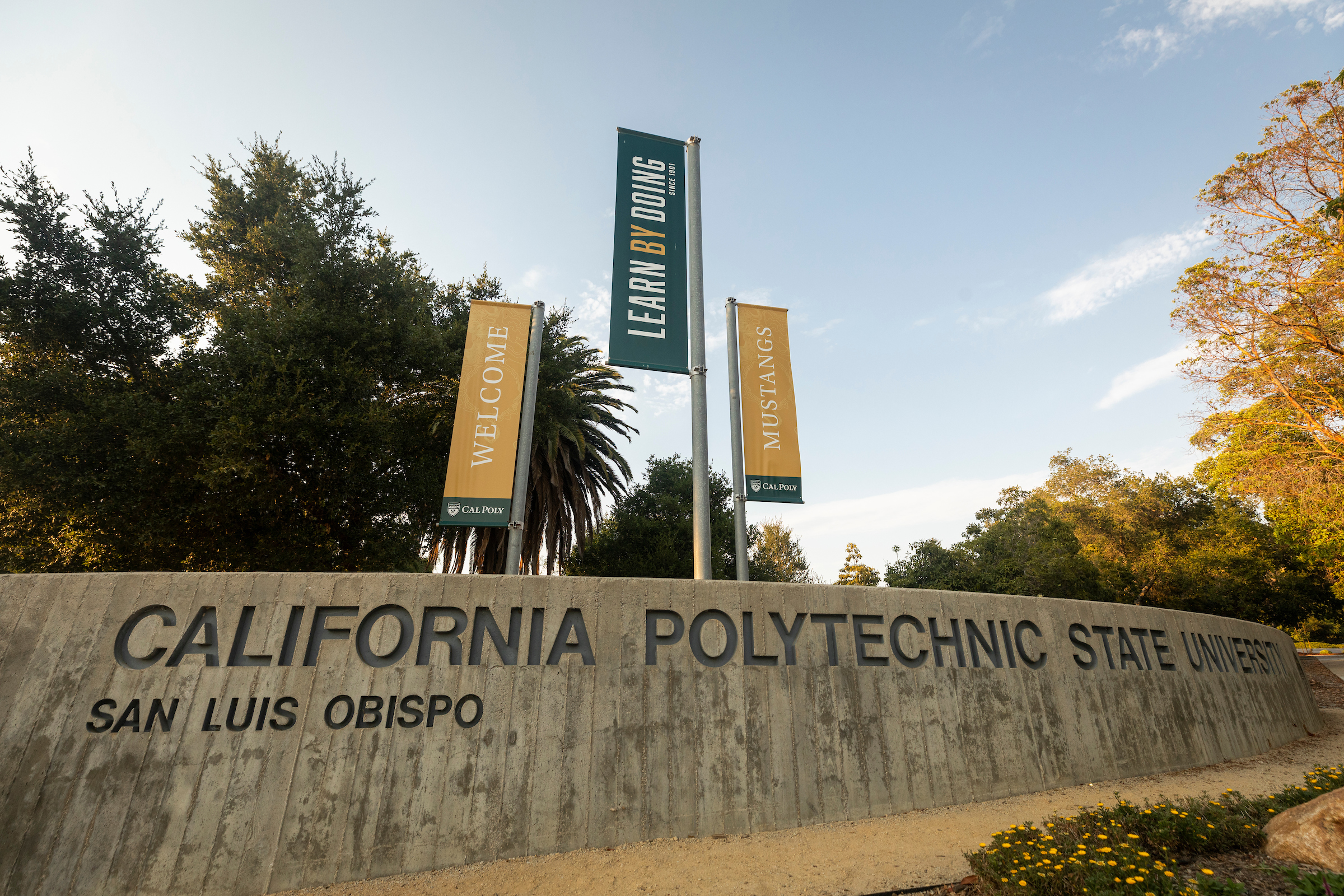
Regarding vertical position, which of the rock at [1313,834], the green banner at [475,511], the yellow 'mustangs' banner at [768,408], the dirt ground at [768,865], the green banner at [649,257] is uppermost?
the green banner at [649,257]

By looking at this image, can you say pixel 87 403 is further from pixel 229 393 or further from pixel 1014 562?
pixel 1014 562

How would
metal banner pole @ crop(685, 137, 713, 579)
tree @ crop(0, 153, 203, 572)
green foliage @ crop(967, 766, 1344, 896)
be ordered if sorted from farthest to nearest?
1. tree @ crop(0, 153, 203, 572)
2. metal banner pole @ crop(685, 137, 713, 579)
3. green foliage @ crop(967, 766, 1344, 896)

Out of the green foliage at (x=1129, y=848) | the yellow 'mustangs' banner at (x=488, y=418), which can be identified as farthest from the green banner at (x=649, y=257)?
the green foliage at (x=1129, y=848)

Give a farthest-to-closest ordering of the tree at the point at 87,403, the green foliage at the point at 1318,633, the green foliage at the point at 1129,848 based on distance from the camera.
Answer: the green foliage at the point at 1318,633, the tree at the point at 87,403, the green foliage at the point at 1129,848

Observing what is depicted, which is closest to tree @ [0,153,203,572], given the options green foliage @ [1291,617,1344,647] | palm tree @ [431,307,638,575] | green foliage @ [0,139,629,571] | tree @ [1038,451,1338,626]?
green foliage @ [0,139,629,571]

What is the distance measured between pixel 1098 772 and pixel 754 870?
244 inches

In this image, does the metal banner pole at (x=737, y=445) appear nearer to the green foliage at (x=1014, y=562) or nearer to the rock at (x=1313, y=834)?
the rock at (x=1313, y=834)

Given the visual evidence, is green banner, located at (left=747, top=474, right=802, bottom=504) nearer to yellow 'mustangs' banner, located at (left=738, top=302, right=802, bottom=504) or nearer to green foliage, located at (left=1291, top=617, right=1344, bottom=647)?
yellow 'mustangs' banner, located at (left=738, top=302, right=802, bottom=504)

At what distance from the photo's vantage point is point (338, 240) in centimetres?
1888

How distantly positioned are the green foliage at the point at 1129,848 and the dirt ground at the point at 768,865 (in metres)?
0.69

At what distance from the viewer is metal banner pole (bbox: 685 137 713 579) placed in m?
9.95

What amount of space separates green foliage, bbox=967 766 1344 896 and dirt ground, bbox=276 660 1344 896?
0.69 metres

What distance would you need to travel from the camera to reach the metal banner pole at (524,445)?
10164 millimetres

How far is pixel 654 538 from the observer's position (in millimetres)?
25406
